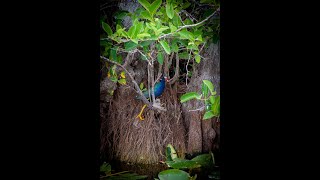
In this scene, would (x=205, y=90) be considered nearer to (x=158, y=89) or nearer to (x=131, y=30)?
(x=158, y=89)

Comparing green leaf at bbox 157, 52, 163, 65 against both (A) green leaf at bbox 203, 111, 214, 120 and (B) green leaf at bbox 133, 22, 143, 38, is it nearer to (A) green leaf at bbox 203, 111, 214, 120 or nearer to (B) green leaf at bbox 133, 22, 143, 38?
(B) green leaf at bbox 133, 22, 143, 38

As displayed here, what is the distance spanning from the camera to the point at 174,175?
4.17 feet

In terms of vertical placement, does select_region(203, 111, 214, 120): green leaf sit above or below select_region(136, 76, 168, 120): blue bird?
below

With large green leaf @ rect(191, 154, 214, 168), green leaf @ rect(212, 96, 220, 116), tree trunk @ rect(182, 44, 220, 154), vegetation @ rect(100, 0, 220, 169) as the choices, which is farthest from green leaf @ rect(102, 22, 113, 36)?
large green leaf @ rect(191, 154, 214, 168)

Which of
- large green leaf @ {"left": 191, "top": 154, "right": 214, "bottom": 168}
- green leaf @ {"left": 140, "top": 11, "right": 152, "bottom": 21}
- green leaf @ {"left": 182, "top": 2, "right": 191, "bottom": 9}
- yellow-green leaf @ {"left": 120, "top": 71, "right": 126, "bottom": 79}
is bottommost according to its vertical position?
large green leaf @ {"left": 191, "top": 154, "right": 214, "bottom": 168}

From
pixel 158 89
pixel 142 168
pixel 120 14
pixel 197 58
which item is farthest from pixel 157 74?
pixel 142 168

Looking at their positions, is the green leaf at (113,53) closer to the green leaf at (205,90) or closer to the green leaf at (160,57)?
the green leaf at (160,57)

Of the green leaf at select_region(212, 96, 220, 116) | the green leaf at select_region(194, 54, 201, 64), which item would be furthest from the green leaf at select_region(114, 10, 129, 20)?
the green leaf at select_region(212, 96, 220, 116)

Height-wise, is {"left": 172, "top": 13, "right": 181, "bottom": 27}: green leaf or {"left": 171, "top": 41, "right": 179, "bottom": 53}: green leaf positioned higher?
{"left": 172, "top": 13, "right": 181, "bottom": 27}: green leaf

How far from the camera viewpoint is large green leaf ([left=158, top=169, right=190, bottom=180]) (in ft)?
4.15

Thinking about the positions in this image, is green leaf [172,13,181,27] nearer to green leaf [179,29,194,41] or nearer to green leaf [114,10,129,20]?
green leaf [179,29,194,41]

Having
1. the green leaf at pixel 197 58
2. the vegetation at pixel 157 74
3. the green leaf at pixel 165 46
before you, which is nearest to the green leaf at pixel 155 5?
the vegetation at pixel 157 74

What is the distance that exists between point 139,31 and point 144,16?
0.19 feet

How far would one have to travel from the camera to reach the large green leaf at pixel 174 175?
1.27 metres
